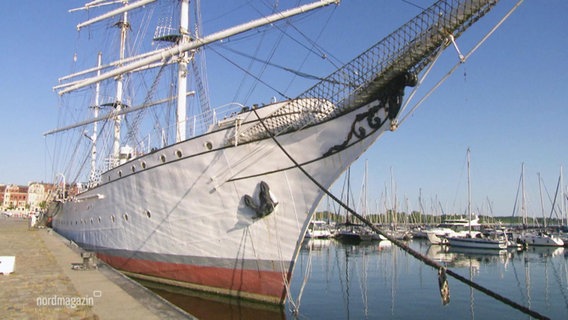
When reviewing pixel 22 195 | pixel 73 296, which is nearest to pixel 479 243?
pixel 73 296

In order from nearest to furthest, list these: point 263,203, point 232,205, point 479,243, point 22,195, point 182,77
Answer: point 263,203 < point 232,205 < point 182,77 < point 479,243 < point 22,195

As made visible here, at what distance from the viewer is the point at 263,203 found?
11266 mm

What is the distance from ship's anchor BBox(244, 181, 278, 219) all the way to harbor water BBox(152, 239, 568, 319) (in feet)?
5.64

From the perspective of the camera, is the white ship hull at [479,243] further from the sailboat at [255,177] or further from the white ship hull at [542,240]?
the sailboat at [255,177]

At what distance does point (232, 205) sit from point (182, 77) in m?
5.86

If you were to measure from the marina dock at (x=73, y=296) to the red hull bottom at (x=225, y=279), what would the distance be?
67.5 inches

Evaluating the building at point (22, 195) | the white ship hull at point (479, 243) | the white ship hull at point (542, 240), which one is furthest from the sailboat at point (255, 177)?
the building at point (22, 195)

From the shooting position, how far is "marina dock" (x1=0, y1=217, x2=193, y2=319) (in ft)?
25.2

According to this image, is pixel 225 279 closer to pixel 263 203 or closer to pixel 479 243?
pixel 263 203

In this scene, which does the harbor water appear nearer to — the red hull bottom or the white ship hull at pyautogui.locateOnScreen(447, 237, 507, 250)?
the red hull bottom

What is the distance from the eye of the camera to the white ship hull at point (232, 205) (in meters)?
11.1

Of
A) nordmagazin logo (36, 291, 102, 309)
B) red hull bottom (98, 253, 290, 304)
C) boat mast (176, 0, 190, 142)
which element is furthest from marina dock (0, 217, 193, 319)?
boat mast (176, 0, 190, 142)

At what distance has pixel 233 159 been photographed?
38.7 feet

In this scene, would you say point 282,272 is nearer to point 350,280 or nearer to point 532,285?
point 350,280
